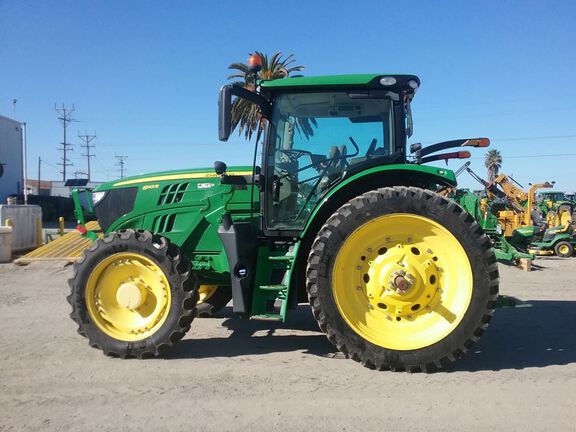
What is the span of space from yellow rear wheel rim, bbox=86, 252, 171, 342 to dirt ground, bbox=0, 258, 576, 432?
31 centimetres

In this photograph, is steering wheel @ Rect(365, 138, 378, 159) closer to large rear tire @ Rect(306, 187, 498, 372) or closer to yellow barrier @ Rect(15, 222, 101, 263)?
large rear tire @ Rect(306, 187, 498, 372)

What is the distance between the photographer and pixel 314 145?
14.0ft

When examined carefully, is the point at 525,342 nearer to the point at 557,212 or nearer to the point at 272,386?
the point at 272,386

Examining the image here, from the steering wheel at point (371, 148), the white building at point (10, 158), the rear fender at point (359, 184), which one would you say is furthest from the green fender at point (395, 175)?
the white building at point (10, 158)

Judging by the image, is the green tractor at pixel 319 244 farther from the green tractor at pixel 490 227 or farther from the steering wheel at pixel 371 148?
the green tractor at pixel 490 227

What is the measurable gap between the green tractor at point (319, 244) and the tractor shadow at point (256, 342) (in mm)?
415

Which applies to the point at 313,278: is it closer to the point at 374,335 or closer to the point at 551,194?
the point at 374,335

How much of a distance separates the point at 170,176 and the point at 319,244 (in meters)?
1.93

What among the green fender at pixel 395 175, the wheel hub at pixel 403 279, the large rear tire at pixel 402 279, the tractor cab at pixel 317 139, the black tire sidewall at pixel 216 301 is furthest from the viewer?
the black tire sidewall at pixel 216 301

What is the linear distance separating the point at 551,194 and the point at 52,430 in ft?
78.6

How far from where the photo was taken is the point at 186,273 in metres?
4.06

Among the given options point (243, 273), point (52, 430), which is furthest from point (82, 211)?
point (52, 430)

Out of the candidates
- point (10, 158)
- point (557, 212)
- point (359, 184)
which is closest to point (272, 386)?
point (359, 184)

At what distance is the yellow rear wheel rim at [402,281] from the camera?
377 centimetres
